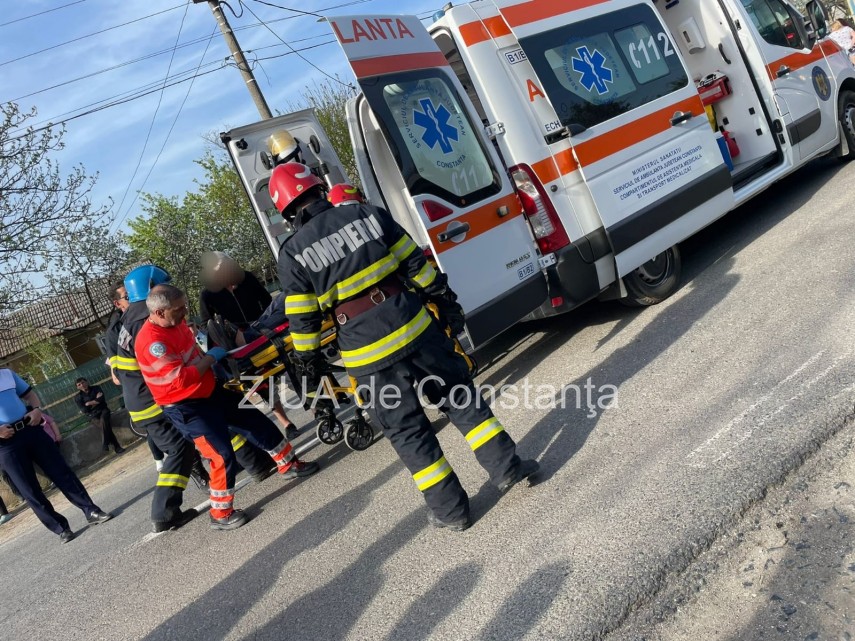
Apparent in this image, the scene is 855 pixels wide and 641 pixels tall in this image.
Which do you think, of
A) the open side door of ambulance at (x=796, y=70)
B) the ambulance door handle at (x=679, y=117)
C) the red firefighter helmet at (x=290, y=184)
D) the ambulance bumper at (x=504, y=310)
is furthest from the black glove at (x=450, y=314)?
the open side door of ambulance at (x=796, y=70)

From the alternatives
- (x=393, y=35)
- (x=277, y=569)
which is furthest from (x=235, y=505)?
(x=393, y=35)

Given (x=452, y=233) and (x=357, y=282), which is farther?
(x=452, y=233)

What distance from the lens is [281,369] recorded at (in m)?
5.35

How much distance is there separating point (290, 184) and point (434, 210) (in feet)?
4.64

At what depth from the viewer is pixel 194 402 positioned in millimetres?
4828

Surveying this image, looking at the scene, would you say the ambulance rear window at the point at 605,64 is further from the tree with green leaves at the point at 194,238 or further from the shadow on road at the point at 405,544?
the tree with green leaves at the point at 194,238

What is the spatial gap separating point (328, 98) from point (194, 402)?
2165cm

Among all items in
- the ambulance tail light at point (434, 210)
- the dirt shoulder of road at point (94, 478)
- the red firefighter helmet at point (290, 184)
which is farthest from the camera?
the dirt shoulder of road at point (94, 478)

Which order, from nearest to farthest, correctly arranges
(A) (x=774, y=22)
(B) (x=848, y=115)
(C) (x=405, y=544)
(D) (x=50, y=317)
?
1. (C) (x=405, y=544)
2. (A) (x=774, y=22)
3. (B) (x=848, y=115)
4. (D) (x=50, y=317)

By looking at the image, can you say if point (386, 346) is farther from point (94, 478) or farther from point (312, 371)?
point (94, 478)

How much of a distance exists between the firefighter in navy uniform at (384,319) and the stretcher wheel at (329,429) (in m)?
1.96

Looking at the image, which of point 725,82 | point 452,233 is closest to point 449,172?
point 452,233

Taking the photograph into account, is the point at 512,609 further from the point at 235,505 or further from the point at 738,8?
the point at 738,8

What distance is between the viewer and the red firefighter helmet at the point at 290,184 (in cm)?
365
